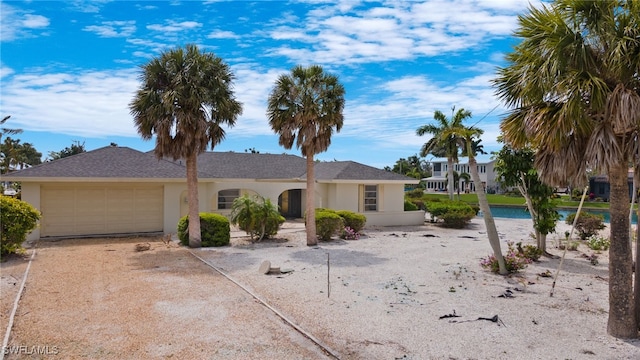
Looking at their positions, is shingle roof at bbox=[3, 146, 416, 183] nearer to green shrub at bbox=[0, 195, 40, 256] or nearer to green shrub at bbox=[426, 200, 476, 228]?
green shrub at bbox=[426, 200, 476, 228]

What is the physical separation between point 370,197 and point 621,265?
59.8 ft

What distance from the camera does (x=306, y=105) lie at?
1575cm

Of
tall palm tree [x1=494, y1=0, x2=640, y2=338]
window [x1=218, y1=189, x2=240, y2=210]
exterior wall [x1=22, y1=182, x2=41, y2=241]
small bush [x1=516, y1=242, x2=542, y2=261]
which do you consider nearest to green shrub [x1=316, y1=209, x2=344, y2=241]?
small bush [x1=516, y1=242, x2=542, y2=261]

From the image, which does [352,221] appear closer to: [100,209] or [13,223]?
[100,209]

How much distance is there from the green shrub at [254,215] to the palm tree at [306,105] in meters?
2.93

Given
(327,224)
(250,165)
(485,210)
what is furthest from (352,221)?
(250,165)

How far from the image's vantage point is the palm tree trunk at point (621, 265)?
6852 mm

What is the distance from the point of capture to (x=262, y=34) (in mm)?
12953

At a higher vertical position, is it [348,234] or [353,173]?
[353,173]

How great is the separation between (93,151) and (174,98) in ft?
25.8

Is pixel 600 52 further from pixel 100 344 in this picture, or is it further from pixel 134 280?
pixel 134 280

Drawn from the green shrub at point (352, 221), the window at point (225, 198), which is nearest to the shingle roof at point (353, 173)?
the green shrub at point (352, 221)

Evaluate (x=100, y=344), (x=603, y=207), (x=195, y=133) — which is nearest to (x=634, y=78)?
(x=100, y=344)

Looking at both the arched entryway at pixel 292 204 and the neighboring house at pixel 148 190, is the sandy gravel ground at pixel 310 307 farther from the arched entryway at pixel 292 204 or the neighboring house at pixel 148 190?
the arched entryway at pixel 292 204
